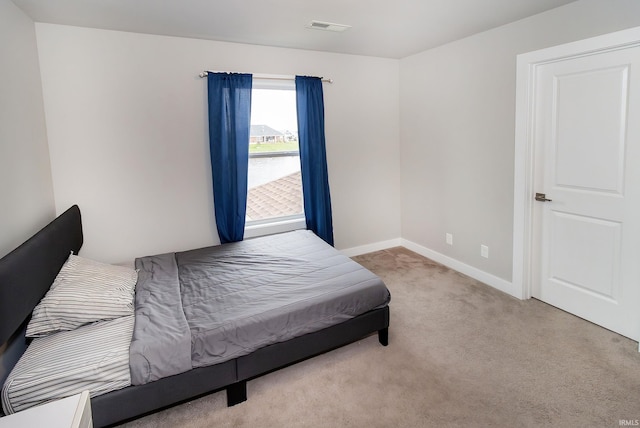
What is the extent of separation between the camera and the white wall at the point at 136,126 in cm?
291

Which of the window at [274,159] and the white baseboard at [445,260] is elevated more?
the window at [274,159]

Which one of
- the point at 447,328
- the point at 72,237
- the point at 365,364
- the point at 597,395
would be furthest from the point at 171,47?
the point at 597,395

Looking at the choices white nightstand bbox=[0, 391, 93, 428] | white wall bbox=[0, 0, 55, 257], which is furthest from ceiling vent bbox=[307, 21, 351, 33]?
white nightstand bbox=[0, 391, 93, 428]

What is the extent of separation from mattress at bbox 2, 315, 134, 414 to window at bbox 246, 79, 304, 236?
2.11m

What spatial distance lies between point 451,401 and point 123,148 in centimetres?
323

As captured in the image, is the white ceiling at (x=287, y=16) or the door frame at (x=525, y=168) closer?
the white ceiling at (x=287, y=16)

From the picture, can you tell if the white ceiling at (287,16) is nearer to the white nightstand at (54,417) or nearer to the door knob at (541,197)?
the door knob at (541,197)

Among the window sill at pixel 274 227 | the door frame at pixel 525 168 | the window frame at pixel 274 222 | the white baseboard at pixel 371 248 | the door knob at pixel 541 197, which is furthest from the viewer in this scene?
the white baseboard at pixel 371 248

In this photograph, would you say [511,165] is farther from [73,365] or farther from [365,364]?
[73,365]

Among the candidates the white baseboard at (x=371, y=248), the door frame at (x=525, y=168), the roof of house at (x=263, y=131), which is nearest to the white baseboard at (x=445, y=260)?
the white baseboard at (x=371, y=248)

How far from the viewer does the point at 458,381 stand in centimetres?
216

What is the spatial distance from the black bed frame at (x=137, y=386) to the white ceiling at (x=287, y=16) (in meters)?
1.54

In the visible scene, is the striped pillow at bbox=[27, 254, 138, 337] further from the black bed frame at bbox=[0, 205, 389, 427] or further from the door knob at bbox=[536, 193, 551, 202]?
the door knob at bbox=[536, 193, 551, 202]

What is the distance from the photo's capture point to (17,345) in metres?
2.06
